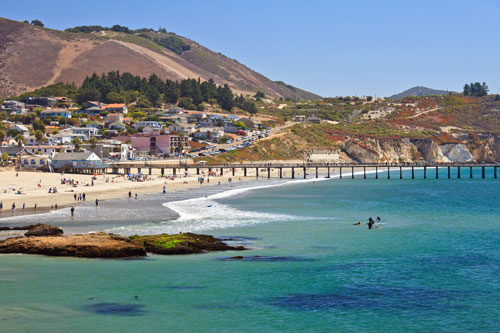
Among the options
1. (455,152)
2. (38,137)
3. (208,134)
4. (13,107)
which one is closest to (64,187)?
(38,137)

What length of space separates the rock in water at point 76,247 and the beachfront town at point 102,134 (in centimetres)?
6236

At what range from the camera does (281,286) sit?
26.2 m

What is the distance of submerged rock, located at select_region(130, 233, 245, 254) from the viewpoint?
3278 centimetres

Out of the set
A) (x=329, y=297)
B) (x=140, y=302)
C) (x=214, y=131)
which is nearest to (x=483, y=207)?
(x=329, y=297)

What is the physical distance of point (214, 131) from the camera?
15675cm

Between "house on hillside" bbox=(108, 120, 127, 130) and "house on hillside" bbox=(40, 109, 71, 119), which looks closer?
"house on hillside" bbox=(108, 120, 127, 130)

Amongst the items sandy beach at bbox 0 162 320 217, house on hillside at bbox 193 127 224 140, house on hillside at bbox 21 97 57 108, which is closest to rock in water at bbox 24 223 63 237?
sandy beach at bbox 0 162 320 217

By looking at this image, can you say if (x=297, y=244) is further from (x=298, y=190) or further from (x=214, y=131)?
(x=214, y=131)

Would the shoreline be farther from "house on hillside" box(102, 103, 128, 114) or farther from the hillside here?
"house on hillside" box(102, 103, 128, 114)

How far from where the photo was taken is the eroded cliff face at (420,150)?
163m

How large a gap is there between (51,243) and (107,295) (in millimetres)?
9332

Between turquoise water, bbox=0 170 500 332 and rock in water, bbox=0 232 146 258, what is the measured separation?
0.86 m

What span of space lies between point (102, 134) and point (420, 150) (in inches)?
3592

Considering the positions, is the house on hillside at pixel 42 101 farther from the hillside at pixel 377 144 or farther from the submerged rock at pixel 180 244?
the submerged rock at pixel 180 244
